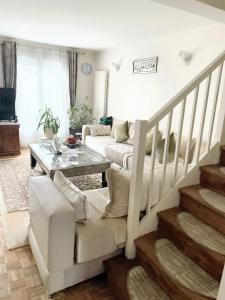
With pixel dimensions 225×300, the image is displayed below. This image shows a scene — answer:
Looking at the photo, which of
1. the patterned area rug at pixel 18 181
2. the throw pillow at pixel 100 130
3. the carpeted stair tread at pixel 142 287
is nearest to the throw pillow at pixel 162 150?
the patterned area rug at pixel 18 181

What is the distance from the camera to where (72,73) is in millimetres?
5891

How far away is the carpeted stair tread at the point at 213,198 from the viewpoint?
1840 millimetres

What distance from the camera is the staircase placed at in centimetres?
154

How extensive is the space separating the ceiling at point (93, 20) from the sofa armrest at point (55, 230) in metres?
2.26

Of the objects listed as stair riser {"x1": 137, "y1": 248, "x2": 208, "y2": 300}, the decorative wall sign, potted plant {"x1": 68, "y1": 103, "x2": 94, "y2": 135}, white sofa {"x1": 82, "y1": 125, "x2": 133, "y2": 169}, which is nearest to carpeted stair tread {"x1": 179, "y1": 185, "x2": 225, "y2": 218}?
stair riser {"x1": 137, "y1": 248, "x2": 208, "y2": 300}

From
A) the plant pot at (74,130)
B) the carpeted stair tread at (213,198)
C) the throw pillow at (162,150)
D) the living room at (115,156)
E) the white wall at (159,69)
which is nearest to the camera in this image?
the living room at (115,156)

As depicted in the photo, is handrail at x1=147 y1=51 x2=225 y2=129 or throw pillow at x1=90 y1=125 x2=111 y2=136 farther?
throw pillow at x1=90 y1=125 x2=111 y2=136

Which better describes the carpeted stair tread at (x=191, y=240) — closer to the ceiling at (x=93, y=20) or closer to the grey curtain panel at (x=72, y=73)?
the ceiling at (x=93, y=20)

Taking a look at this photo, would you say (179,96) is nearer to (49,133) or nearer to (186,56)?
(186,56)

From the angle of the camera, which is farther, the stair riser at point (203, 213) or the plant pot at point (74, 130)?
the plant pot at point (74, 130)

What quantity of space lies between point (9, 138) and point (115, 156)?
240 centimetres

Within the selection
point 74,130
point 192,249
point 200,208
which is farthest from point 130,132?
point 192,249

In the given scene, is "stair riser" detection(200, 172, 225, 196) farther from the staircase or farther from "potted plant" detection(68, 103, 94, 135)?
"potted plant" detection(68, 103, 94, 135)

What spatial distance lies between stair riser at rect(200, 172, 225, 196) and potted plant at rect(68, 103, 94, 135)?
4197mm
